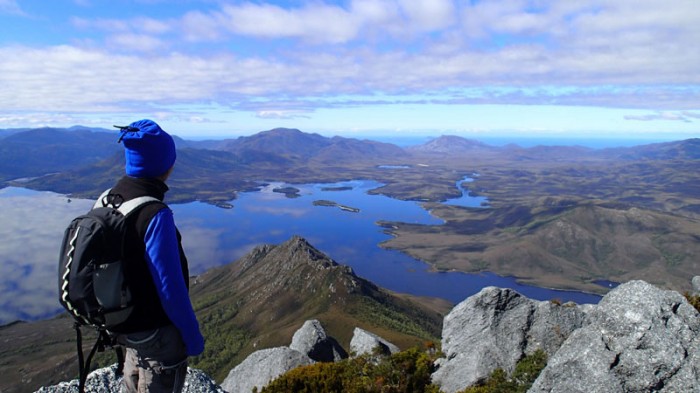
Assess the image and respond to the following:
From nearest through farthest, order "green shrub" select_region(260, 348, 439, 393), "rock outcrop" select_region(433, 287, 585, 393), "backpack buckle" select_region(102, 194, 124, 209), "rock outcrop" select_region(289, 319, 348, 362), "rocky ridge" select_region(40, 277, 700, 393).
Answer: "backpack buckle" select_region(102, 194, 124, 209) → "rocky ridge" select_region(40, 277, 700, 393) → "green shrub" select_region(260, 348, 439, 393) → "rock outcrop" select_region(433, 287, 585, 393) → "rock outcrop" select_region(289, 319, 348, 362)

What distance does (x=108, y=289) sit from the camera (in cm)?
607

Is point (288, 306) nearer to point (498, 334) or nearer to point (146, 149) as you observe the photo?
point (498, 334)

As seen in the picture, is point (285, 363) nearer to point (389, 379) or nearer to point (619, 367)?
point (389, 379)

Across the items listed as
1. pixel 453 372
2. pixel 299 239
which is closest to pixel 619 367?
pixel 453 372

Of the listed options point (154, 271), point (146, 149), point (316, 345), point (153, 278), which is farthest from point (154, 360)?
point (316, 345)

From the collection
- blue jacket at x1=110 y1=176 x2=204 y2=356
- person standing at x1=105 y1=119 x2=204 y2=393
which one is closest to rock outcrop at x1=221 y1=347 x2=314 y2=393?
person standing at x1=105 y1=119 x2=204 y2=393

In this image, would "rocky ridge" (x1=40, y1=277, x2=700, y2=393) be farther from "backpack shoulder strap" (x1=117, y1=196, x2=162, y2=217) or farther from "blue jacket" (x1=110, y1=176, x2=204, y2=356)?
"backpack shoulder strap" (x1=117, y1=196, x2=162, y2=217)

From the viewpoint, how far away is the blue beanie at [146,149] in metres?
6.72

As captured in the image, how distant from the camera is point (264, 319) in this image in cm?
13412

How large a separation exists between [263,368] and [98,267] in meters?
26.8

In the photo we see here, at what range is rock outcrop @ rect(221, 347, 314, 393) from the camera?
29562 millimetres

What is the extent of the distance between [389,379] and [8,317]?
191 m

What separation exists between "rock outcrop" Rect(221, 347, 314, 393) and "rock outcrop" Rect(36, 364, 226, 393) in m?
14.8

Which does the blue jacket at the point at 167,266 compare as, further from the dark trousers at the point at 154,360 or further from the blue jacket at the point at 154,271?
the dark trousers at the point at 154,360
